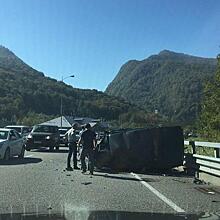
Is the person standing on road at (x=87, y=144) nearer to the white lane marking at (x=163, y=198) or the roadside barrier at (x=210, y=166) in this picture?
the white lane marking at (x=163, y=198)

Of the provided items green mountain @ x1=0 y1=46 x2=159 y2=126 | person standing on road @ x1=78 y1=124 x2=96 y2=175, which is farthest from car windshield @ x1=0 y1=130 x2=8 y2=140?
green mountain @ x1=0 y1=46 x2=159 y2=126

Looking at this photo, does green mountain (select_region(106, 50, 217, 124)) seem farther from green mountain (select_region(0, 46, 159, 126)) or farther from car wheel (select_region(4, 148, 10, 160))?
car wheel (select_region(4, 148, 10, 160))

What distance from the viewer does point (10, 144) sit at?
911 inches

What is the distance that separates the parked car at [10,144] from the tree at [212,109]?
715 inches

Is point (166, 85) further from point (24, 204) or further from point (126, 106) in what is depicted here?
point (24, 204)

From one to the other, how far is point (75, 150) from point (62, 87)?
350ft

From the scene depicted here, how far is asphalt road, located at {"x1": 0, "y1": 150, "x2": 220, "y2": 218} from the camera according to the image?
988 cm

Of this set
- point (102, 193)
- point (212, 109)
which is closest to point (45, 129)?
point (212, 109)

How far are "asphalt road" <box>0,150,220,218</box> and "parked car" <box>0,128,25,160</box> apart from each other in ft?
15.5

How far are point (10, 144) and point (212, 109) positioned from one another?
20.9m

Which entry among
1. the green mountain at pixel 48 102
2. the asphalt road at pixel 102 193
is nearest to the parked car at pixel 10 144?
the asphalt road at pixel 102 193

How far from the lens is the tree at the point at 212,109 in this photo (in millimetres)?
39031

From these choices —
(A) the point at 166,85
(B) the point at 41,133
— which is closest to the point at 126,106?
(A) the point at 166,85

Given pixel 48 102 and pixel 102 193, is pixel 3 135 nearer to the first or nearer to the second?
pixel 102 193
